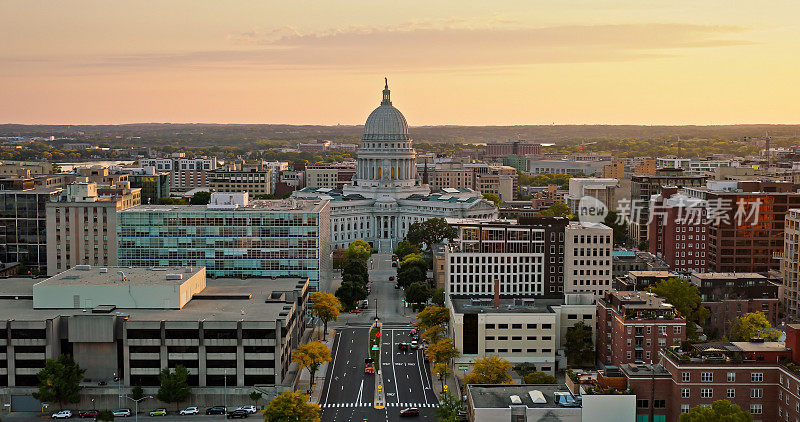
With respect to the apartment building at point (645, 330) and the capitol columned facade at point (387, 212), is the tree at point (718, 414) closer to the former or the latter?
the apartment building at point (645, 330)

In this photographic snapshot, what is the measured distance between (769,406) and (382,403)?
30.2 m

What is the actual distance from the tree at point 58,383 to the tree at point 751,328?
2447 inches

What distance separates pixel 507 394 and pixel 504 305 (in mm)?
28079

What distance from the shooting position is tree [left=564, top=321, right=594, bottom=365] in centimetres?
8950

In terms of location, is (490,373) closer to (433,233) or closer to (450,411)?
(450,411)

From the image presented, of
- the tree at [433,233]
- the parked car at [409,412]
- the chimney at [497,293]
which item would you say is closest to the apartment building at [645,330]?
the chimney at [497,293]

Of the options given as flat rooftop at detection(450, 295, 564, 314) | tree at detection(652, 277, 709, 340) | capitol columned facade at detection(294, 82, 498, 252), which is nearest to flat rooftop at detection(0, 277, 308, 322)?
flat rooftop at detection(450, 295, 564, 314)

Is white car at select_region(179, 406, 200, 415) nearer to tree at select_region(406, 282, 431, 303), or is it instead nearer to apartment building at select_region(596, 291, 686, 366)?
apartment building at select_region(596, 291, 686, 366)

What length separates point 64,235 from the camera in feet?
371

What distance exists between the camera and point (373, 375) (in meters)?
87.8

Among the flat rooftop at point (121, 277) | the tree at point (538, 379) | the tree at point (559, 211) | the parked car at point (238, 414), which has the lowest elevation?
the parked car at point (238, 414)

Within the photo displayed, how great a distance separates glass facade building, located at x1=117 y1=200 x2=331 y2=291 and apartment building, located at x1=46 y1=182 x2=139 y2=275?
6.61 metres

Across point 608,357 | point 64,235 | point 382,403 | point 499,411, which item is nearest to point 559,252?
point 608,357

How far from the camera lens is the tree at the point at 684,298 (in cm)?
9712
